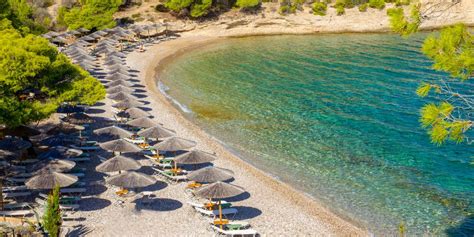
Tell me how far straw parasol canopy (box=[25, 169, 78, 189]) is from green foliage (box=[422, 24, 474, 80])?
16071mm

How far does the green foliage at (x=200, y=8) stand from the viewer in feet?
268

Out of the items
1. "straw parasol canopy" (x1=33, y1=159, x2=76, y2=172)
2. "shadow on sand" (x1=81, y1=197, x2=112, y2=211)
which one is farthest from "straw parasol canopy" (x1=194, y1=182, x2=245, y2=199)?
"straw parasol canopy" (x1=33, y1=159, x2=76, y2=172)

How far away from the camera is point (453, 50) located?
38.1 feet

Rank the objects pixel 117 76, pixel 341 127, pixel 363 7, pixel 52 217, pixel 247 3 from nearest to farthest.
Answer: pixel 52 217
pixel 341 127
pixel 117 76
pixel 247 3
pixel 363 7

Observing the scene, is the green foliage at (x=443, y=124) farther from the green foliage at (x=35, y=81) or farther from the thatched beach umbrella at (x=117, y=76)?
the thatched beach umbrella at (x=117, y=76)

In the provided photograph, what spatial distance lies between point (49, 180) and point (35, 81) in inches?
272

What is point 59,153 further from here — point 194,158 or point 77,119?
point 77,119

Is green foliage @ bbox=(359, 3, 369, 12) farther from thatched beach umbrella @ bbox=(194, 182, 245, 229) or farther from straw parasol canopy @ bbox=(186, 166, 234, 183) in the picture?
thatched beach umbrella @ bbox=(194, 182, 245, 229)

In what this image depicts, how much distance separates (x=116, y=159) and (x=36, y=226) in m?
5.00

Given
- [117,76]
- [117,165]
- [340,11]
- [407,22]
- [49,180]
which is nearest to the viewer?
[407,22]

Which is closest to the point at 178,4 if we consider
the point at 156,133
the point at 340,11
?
the point at 340,11

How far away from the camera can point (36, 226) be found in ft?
62.3

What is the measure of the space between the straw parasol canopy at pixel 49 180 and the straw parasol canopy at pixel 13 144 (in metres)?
3.85

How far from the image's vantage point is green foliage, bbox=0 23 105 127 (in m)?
22.5
